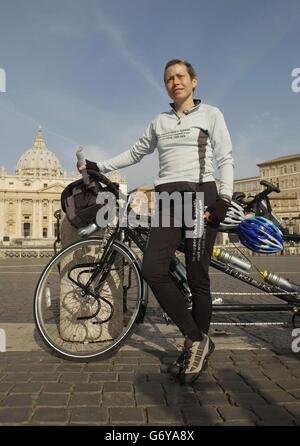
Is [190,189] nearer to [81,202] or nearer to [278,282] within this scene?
[81,202]

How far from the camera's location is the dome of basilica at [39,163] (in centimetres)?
13925

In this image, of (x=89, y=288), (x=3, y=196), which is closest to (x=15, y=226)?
(x=3, y=196)

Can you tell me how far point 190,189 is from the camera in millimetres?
3064

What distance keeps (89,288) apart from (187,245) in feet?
2.74

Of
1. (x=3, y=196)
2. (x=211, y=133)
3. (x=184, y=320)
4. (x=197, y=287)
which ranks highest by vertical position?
(x=3, y=196)

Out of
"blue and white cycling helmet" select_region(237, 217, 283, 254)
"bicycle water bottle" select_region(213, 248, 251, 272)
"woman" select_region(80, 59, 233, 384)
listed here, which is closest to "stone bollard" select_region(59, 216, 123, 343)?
"woman" select_region(80, 59, 233, 384)

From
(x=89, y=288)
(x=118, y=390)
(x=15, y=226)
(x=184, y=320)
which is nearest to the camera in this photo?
(x=118, y=390)

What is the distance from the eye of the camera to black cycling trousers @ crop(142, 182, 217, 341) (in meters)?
2.98

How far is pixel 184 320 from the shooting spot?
9.80 ft

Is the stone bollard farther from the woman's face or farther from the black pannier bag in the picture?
the woman's face

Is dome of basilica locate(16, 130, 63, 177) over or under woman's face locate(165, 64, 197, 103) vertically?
over

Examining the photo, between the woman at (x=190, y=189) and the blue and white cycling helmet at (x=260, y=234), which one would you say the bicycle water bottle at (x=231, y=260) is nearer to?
the blue and white cycling helmet at (x=260, y=234)

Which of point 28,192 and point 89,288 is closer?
point 89,288
